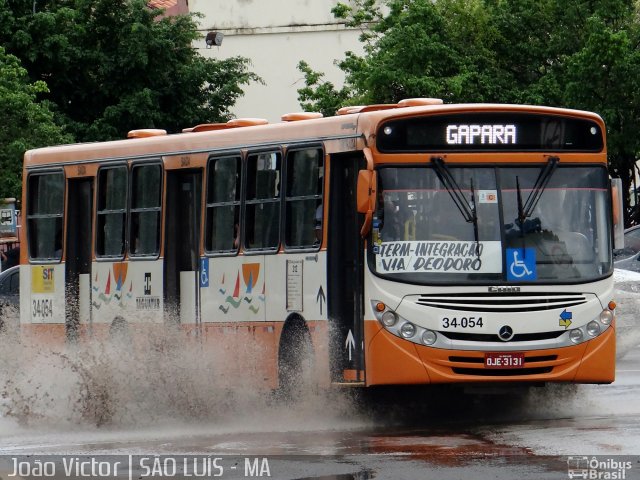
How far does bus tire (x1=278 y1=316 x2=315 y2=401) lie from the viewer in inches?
556

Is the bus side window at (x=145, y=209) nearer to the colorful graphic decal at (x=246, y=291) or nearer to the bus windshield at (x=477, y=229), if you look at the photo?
the colorful graphic decal at (x=246, y=291)

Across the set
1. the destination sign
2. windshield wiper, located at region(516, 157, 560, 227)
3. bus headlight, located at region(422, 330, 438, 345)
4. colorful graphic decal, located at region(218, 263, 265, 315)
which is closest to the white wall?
colorful graphic decal, located at region(218, 263, 265, 315)

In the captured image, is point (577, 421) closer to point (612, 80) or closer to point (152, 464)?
point (152, 464)

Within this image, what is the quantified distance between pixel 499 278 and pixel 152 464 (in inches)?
148

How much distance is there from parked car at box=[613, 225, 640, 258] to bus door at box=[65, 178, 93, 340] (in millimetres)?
10348

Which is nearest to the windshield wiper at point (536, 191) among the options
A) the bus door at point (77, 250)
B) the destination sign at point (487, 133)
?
the destination sign at point (487, 133)

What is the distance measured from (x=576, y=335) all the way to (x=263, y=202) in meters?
3.37

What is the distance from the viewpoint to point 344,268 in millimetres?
13797

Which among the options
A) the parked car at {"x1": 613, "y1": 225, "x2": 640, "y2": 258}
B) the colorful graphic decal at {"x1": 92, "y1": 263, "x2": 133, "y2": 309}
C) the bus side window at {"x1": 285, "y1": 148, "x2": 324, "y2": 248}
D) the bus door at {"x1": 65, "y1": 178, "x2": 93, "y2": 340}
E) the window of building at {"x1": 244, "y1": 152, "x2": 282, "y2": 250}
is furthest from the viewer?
the parked car at {"x1": 613, "y1": 225, "x2": 640, "y2": 258}

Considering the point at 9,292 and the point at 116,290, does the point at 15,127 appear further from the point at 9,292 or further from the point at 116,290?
the point at 116,290

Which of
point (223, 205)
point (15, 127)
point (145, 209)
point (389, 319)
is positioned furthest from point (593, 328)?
point (15, 127)

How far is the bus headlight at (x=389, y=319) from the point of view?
13203 mm

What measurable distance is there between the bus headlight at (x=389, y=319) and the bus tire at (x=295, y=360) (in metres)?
1.07

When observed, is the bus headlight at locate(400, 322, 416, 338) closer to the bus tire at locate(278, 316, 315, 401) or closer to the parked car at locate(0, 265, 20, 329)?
the bus tire at locate(278, 316, 315, 401)
